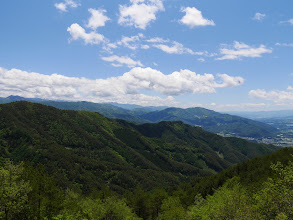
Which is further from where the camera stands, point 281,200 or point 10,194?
point 10,194

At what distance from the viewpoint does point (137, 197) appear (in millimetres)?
120438

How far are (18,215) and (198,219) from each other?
4652 centimetres

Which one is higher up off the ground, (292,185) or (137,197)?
(292,185)

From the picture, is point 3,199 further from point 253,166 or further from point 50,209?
point 253,166

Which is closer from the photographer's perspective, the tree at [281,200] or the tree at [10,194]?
the tree at [281,200]

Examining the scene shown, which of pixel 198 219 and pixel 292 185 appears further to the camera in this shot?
pixel 198 219

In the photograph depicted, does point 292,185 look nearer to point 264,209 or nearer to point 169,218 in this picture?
point 264,209

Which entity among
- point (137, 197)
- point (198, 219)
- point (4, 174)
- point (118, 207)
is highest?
point (4, 174)

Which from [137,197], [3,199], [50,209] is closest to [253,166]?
[137,197]

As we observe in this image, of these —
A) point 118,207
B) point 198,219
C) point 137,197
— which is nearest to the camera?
point 198,219

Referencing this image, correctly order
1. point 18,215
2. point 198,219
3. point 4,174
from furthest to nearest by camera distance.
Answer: point 198,219 → point 18,215 → point 4,174

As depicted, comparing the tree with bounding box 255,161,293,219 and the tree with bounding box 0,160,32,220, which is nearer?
the tree with bounding box 255,161,293,219

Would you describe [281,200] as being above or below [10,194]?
above

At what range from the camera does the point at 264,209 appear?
34750 mm
